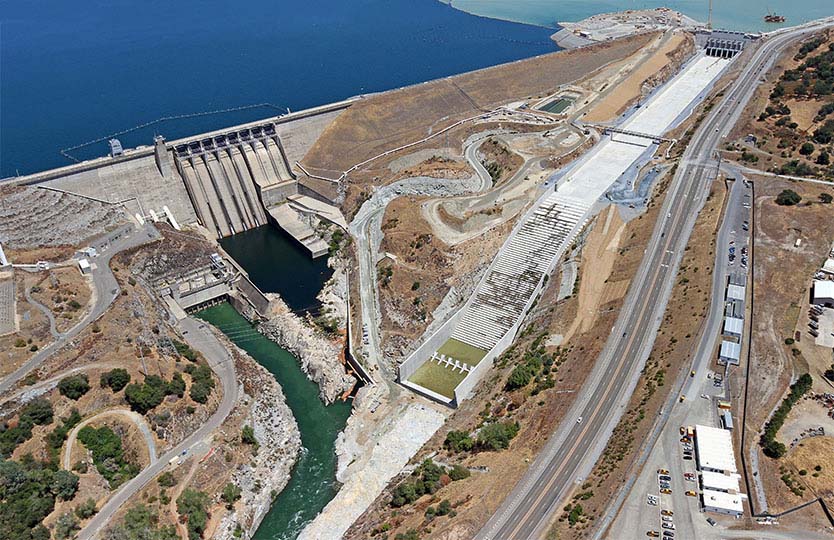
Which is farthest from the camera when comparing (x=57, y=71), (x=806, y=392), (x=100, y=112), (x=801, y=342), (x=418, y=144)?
(x=57, y=71)

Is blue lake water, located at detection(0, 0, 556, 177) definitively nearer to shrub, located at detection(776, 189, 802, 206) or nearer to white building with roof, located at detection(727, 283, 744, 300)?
shrub, located at detection(776, 189, 802, 206)

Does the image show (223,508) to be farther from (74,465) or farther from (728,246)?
(728,246)

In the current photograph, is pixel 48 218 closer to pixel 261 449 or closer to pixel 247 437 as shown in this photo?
pixel 247 437

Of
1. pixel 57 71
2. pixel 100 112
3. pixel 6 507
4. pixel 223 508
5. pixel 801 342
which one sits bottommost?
pixel 223 508

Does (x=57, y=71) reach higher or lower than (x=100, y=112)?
higher

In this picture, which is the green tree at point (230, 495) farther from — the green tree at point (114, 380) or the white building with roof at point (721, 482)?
the white building with roof at point (721, 482)

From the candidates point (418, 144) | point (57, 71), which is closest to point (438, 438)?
point (418, 144)

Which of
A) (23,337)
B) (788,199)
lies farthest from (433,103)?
(23,337)
